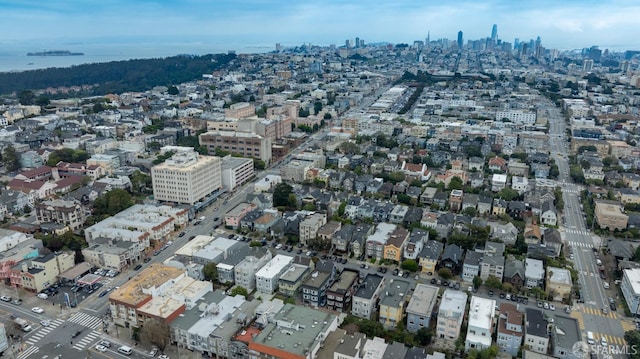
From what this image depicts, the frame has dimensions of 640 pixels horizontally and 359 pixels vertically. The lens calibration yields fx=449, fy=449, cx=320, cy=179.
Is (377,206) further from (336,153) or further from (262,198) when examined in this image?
(336,153)

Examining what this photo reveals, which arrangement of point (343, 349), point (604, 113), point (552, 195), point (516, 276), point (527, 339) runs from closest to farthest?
point (343, 349) < point (527, 339) < point (516, 276) < point (552, 195) < point (604, 113)

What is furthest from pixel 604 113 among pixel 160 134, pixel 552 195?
pixel 160 134

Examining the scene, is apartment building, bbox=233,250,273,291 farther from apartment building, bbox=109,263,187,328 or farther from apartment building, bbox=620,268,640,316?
apartment building, bbox=620,268,640,316

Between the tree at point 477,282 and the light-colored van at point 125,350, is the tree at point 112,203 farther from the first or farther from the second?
the tree at point 477,282

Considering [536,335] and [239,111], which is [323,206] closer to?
[536,335]

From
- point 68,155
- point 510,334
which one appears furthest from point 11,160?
point 510,334

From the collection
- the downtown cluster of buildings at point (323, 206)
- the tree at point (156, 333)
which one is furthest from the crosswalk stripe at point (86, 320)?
the tree at point (156, 333)
